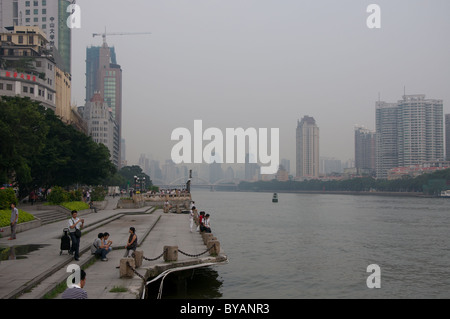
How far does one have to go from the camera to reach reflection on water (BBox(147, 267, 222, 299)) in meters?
19.7

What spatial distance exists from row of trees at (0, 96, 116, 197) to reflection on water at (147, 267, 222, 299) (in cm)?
1709

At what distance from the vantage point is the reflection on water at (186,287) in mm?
19688

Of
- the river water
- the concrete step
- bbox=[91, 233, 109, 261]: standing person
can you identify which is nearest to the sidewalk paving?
bbox=[91, 233, 109, 261]: standing person

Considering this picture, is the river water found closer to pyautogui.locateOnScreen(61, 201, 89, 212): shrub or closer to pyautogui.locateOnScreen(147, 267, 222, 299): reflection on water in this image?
pyautogui.locateOnScreen(147, 267, 222, 299): reflection on water

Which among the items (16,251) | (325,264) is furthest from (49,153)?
(325,264)

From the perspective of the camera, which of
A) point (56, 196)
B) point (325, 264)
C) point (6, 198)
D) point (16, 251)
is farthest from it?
Answer: point (56, 196)

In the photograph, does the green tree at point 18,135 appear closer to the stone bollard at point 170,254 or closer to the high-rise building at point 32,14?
the stone bollard at point 170,254

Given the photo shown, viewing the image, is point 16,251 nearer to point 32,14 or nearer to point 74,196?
point 74,196

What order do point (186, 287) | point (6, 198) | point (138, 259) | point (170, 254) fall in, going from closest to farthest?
point (138, 259)
point (170, 254)
point (186, 287)
point (6, 198)

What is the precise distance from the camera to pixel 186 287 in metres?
22.0

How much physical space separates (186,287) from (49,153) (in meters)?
30.3
